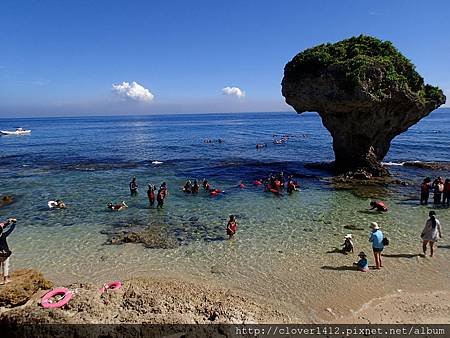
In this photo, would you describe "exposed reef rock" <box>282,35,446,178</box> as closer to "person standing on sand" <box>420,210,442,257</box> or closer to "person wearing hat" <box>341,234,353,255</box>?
"person standing on sand" <box>420,210,442,257</box>

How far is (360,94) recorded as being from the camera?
26.5 meters

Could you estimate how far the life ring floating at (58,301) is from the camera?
927 cm

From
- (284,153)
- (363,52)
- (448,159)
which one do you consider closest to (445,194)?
(363,52)

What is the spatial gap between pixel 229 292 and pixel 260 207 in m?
10.3

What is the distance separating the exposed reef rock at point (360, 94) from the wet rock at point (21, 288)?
24.2 meters

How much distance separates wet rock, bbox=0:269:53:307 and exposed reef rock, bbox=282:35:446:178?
79.3 ft

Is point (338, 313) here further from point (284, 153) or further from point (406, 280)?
point (284, 153)

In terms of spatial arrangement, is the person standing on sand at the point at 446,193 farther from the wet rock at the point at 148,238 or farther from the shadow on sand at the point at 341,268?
the wet rock at the point at 148,238

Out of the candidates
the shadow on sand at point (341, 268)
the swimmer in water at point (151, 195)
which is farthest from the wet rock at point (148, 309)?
the swimmer in water at point (151, 195)

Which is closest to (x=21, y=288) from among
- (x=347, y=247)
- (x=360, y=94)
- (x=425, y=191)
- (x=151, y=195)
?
(x=347, y=247)

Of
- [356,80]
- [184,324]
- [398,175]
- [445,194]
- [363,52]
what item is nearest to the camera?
[184,324]

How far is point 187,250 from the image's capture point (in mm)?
15289

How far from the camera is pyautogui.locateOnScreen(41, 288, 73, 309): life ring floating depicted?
9272mm

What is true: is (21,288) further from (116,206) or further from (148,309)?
(116,206)
